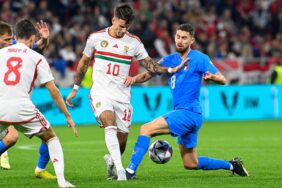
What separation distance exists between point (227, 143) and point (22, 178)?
22.6ft

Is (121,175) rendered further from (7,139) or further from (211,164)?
(7,139)

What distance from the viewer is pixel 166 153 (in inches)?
427

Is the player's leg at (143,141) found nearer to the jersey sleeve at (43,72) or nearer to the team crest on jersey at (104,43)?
the team crest on jersey at (104,43)

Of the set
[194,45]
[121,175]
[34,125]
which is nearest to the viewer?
[34,125]

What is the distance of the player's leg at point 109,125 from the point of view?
1021cm

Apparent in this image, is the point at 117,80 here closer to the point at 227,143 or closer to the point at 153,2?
the point at 227,143

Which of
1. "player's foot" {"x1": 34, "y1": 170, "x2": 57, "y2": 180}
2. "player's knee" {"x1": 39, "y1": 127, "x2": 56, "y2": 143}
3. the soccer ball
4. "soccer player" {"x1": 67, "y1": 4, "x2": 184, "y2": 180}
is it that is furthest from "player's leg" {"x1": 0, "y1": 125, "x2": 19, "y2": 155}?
the soccer ball

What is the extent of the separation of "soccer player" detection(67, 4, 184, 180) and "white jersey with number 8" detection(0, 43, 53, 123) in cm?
156

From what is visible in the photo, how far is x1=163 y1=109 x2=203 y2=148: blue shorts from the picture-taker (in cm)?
1045

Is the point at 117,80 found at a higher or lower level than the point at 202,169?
higher

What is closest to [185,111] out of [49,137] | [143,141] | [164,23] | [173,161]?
[143,141]

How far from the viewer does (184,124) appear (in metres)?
10.5

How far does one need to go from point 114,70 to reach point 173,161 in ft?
10.2

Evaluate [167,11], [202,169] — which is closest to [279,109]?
[167,11]
